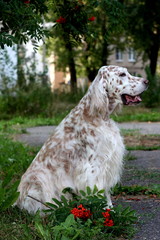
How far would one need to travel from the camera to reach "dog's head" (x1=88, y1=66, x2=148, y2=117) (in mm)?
4400

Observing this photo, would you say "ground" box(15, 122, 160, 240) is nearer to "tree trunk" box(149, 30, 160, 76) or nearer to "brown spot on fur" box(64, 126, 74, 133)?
"brown spot on fur" box(64, 126, 74, 133)

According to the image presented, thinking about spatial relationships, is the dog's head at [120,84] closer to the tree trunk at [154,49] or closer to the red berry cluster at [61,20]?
the red berry cluster at [61,20]

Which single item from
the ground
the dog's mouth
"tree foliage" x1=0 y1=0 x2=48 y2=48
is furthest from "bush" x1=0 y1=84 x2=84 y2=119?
the dog's mouth

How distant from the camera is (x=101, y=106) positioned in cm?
436

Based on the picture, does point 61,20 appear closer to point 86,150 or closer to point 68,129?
point 68,129

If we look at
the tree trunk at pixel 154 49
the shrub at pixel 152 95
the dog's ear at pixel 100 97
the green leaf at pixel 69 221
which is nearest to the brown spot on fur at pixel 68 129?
the dog's ear at pixel 100 97

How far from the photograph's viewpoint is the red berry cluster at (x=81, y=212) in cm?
372

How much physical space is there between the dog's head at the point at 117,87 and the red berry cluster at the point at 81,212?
42.7 inches

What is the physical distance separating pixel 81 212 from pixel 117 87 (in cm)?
137

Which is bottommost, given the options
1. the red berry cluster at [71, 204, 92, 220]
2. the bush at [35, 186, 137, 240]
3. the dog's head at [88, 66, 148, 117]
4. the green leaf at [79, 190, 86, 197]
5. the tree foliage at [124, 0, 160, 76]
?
the bush at [35, 186, 137, 240]

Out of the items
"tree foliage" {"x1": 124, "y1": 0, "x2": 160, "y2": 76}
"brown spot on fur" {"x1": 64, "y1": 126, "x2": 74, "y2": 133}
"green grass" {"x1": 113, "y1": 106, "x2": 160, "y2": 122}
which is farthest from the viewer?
"tree foliage" {"x1": 124, "y1": 0, "x2": 160, "y2": 76}

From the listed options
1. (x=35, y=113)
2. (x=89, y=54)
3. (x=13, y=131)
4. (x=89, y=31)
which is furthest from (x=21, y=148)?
(x=89, y=54)

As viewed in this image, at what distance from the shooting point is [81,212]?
3.74m

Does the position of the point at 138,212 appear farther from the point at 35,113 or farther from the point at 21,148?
the point at 35,113
